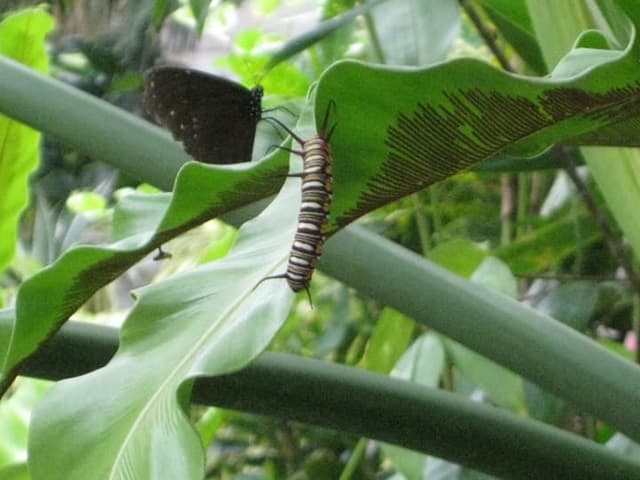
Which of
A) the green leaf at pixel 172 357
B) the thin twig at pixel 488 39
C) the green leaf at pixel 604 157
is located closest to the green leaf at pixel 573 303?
the thin twig at pixel 488 39

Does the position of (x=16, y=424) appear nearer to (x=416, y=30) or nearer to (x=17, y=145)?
(x=17, y=145)

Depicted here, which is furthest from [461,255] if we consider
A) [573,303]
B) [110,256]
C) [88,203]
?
[88,203]

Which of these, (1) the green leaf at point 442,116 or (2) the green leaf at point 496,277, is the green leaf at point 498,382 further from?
(1) the green leaf at point 442,116

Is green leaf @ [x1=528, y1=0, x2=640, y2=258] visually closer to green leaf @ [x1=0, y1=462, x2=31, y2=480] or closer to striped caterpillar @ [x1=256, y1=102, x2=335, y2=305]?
striped caterpillar @ [x1=256, y1=102, x2=335, y2=305]

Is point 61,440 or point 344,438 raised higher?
point 61,440

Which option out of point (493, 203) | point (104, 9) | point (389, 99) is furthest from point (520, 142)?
point (104, 9)

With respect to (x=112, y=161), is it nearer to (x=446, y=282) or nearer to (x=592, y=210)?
(x=446, y=282)
